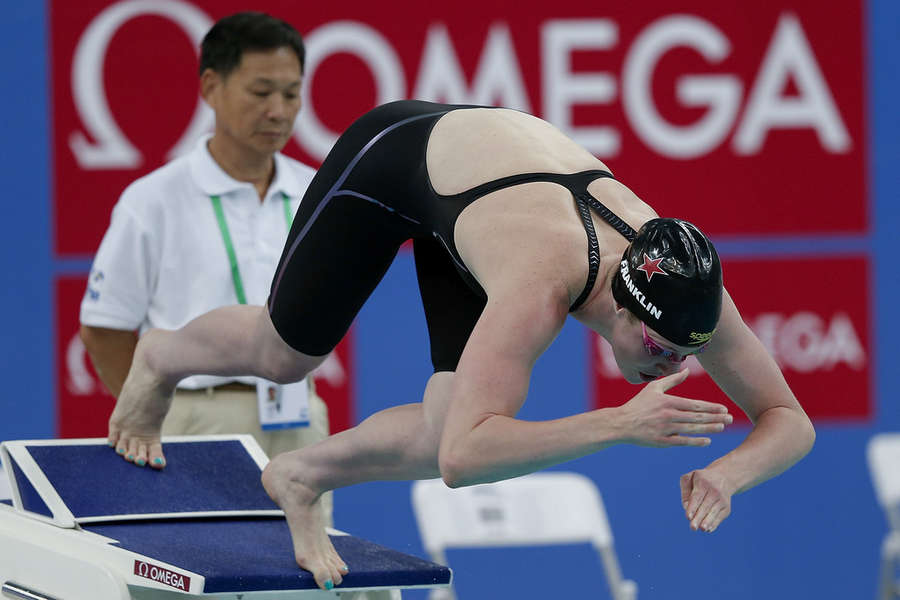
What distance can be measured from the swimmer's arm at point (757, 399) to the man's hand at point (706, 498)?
145mm

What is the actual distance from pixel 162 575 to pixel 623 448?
3.04 meters

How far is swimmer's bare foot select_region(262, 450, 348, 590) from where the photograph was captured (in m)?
3.05

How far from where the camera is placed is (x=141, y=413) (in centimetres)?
373

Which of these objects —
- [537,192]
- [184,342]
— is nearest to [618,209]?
[537,192]

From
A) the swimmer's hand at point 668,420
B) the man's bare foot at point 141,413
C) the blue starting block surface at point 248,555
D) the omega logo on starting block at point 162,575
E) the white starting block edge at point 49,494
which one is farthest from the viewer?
the man's bare foot at point 141,413

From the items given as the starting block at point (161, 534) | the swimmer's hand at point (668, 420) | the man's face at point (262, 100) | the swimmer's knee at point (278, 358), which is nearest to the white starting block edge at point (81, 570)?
the starting block at point (161, 534)

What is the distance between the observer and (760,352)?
311 centimetres

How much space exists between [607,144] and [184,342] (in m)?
2.42

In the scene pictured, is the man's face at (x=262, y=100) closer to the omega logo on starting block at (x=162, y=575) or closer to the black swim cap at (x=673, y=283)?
the omega logo on starting block at (x=162, y=575)

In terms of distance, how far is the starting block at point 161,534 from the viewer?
2.95m

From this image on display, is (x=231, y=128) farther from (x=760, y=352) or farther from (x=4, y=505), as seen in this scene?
(x=760, y=352)

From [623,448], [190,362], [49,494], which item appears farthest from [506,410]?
[623,448]

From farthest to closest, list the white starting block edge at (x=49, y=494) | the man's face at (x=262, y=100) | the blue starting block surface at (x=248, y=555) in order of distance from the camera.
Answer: the man's face at (x=262, y=100) → the white starting block edge at (x=49, y=494) → the blue starting block surface at (x=248, y=555)

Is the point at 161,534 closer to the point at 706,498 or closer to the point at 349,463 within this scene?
the point at 349,463
